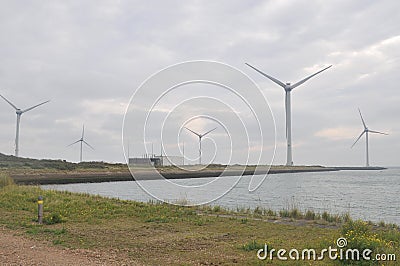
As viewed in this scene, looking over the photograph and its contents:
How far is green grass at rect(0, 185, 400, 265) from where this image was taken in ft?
39.8

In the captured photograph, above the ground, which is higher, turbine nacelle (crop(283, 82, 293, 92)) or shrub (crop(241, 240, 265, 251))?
turbine nacelle (crop(283, 82, 293, 92))

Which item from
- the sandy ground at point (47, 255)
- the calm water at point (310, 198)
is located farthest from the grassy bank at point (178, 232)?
the calm water at point (310, 198)

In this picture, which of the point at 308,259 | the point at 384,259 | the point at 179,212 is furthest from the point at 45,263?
the point at 179,212

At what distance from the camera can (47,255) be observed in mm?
11617

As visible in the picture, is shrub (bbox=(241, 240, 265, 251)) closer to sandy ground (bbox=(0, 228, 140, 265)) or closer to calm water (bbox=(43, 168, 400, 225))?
sandy ground (bbox=(0, 228, 140, 265))

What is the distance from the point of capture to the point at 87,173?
96812 millimetres

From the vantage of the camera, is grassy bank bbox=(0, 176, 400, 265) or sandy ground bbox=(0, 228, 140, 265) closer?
sandy ground bbox=(0, 228, 140, 265)

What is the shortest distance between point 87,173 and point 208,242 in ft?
285

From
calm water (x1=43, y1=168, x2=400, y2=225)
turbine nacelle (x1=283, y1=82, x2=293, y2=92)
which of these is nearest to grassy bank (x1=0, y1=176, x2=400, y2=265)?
calm water (x1=43, y1=168, x2=400, y2=225)

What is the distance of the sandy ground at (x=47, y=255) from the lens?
35.5 feet

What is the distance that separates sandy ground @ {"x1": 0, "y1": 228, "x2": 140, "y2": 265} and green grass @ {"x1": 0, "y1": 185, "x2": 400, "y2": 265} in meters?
0.50

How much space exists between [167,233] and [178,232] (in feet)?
1.49

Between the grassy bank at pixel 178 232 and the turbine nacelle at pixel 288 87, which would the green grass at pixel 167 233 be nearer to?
the grassy bank at pixel 178 232

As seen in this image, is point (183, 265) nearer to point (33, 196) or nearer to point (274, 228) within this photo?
point (274, 228)
